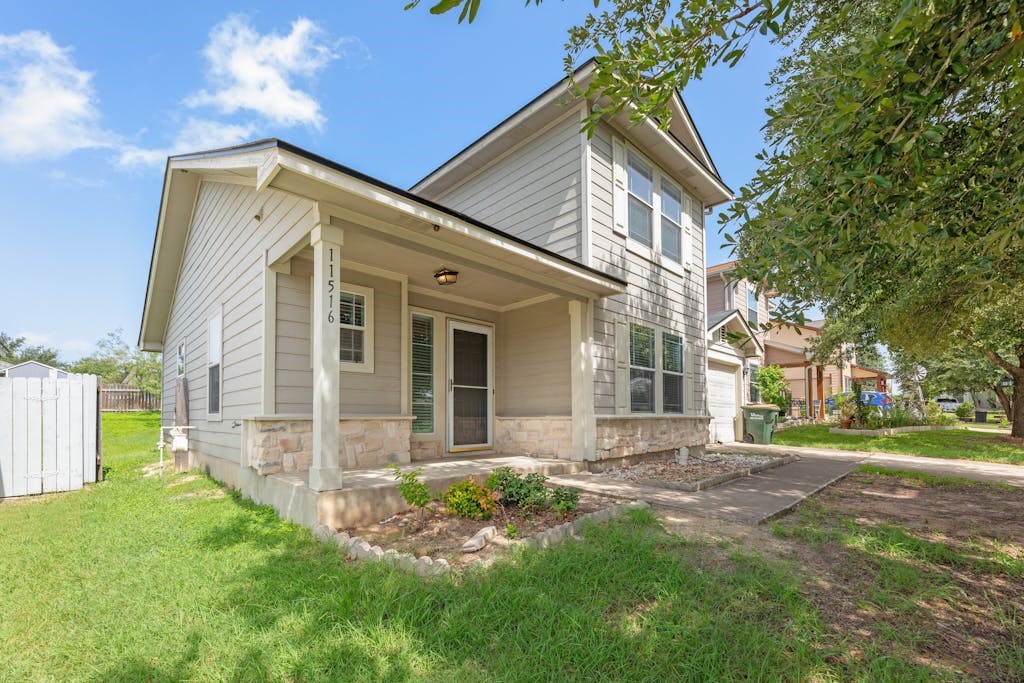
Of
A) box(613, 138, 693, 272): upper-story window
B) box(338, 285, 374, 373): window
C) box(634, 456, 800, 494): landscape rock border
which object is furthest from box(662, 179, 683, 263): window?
box(338, 285, 374, 373): window

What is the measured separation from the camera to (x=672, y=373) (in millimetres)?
8727

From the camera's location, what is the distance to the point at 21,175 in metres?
22.4

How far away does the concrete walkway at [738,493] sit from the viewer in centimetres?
448

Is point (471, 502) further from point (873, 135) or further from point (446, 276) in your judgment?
point (873, 135)

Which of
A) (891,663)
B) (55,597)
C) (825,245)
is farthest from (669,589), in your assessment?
(55,597)

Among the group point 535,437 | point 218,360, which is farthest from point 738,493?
point 218,360

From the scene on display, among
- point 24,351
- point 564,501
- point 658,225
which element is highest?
point 658,225

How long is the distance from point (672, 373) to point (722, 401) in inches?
174

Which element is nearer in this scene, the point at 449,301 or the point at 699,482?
the point at 699,482

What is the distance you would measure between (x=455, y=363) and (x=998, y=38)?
6.16 meters

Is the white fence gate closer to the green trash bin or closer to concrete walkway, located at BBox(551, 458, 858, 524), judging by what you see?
concrete walkway, located at BBox(551, 458, 858, 524)

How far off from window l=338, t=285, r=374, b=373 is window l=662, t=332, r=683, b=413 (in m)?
5.14

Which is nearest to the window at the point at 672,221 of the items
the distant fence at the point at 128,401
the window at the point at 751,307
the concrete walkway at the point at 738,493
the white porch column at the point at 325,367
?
the concrete walkway at the point at 738,493

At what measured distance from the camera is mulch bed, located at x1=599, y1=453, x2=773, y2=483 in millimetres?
6248
